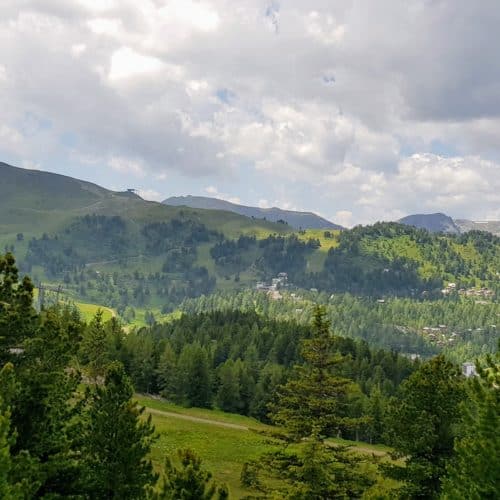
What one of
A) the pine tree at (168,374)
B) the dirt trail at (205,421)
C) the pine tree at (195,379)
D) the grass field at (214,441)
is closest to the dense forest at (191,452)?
the grass field at (214,441)

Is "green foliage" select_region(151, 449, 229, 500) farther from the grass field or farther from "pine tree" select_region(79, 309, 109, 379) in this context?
"pine tree" select_region(79, 309, 109, 379)

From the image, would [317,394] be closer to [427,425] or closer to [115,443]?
[427,425]

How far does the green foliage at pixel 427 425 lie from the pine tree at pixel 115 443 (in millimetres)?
13723

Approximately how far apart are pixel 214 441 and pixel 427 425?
55.9 m

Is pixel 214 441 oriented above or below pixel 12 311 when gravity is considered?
below

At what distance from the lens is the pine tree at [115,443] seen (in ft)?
76.9

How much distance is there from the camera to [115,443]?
24.1 metres

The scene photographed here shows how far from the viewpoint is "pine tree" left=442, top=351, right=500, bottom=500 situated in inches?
781

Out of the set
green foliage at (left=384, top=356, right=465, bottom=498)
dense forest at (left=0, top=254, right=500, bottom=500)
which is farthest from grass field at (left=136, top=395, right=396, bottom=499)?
dense forest at (left=0, top=254, right=500, bottom=500)

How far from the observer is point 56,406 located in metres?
19.9

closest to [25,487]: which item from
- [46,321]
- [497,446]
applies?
[46,321]

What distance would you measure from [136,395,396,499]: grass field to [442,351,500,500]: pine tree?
1292 inches

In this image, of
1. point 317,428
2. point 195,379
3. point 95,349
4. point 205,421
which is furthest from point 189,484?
point 195,379

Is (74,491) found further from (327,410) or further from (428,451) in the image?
(428,451)
